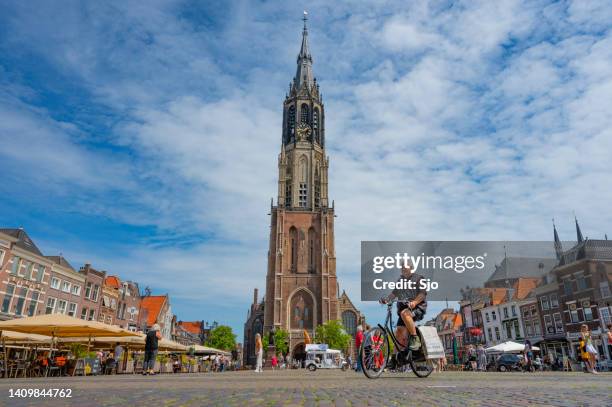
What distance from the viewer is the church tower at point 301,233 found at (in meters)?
55.8

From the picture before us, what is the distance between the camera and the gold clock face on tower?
6769cm

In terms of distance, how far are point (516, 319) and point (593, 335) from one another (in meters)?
11.9

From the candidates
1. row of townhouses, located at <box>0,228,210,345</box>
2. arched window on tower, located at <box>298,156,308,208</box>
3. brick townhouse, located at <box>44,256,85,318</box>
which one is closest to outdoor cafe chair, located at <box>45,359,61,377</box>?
row of townhouses, located at <box>0,228,210,345</box>

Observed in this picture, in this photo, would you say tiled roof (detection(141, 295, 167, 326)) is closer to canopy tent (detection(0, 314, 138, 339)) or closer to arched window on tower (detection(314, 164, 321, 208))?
arched window on tower (detection(314, 164, 321, 208))

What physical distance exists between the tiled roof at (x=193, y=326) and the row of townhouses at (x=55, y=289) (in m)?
40.3

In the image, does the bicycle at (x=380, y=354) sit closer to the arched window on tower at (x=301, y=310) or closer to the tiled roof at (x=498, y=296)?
the tiled roof at (x=498, y=296)

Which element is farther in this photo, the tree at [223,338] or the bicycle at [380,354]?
the tree at [223,338]

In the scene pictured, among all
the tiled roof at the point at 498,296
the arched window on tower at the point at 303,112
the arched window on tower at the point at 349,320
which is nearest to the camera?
the tiled roof at the point at 498,296

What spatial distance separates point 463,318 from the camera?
182 ft

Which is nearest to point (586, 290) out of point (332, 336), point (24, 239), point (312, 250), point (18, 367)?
point (332, 336)

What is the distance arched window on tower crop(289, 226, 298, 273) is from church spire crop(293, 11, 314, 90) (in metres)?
24.9

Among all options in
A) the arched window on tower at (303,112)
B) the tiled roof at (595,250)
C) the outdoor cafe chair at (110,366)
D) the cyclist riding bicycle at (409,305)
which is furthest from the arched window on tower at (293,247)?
the cyclist riding bicycle at (409,305)

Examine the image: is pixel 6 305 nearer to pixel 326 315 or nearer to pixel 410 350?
pixel 410 350

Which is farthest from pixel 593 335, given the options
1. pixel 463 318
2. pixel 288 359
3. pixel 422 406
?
pixel 422 406
